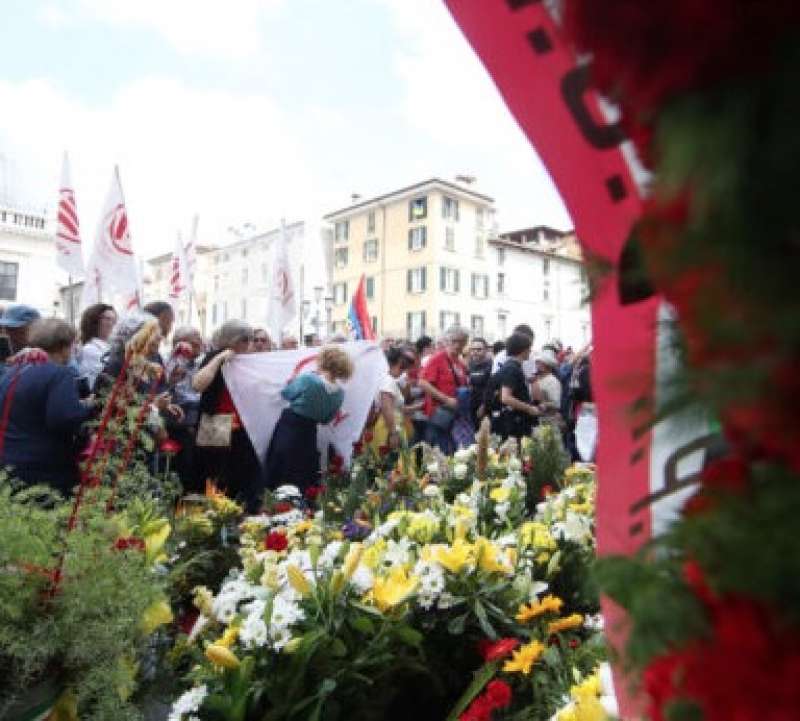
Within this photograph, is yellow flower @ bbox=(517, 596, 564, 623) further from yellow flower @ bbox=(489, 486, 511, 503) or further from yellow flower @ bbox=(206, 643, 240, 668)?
yellow flower @ bbox=(489, 486, 511, 503)

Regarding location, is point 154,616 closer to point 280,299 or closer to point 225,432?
point 225,432

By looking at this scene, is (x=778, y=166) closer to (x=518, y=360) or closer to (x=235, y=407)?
(x=235, y=407)

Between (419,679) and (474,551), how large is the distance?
1.32ft

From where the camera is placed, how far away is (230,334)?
5617 millimetres

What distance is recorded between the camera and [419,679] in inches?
93.1

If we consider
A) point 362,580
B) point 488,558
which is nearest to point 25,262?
point 488,558

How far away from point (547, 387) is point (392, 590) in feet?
18.5

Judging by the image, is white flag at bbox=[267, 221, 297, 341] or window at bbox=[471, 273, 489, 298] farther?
window at bbox=[471, 273, 489, 298]

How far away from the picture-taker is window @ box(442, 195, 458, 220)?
168 ft

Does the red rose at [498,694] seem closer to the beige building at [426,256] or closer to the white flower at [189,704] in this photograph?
the white flower at [189,704]

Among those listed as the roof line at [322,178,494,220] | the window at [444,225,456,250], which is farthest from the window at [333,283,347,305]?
the window at [444,225,456,250]

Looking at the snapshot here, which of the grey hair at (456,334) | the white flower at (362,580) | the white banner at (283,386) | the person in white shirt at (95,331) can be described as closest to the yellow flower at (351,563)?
the white flower at (362,580)

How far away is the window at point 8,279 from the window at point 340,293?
21447 mm

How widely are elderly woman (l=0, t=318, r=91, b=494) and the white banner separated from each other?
213cm
